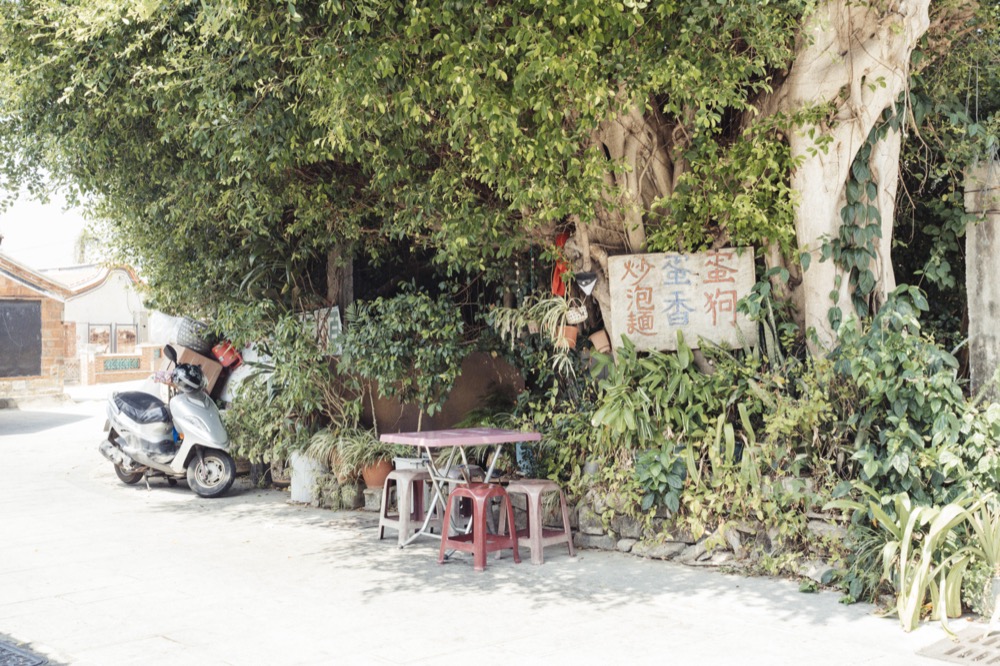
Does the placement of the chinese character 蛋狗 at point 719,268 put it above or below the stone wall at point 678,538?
above

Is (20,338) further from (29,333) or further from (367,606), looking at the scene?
(367,606)

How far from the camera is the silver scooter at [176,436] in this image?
10.7 m

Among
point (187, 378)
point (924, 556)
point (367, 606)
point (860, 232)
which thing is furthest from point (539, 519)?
point (187, 378)

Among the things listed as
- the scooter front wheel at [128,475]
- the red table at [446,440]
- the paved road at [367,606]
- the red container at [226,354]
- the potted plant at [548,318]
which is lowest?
the paved road at [367,606]

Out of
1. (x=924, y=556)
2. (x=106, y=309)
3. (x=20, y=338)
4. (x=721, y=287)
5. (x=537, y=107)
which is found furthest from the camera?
(x=106, y=309)

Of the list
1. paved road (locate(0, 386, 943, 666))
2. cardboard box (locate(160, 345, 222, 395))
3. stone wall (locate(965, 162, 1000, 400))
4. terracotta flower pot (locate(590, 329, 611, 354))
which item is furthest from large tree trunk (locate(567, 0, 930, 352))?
cardboard box (locate(160, 345, 222, 395))

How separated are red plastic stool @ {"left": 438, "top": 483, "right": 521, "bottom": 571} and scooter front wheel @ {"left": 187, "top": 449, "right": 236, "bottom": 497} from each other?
427 cm

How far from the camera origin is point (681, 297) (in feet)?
25.0

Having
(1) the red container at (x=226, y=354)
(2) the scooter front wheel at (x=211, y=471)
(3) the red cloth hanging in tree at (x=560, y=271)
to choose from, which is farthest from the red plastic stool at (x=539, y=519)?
(1) the red container at (x=226, y=354)

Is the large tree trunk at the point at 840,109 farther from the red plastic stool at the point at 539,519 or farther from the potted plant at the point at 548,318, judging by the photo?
the red plastic stool at the point at 539,519

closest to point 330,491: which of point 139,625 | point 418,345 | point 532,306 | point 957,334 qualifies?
point 418,345

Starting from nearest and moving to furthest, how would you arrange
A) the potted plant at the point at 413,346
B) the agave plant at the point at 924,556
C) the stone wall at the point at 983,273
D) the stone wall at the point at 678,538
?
the agave plant at the point at 924,556, the stone wall at the point at 678,538, the stone wall at the point at 983,273, the potted plant at the point at 413,346

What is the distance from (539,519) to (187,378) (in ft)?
18.2

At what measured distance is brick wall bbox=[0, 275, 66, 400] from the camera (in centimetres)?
2578
